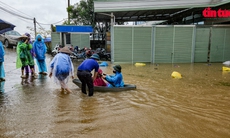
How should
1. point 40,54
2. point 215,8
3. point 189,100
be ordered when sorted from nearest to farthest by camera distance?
1. point 189,100
2. point 40,54
3. point 215,8

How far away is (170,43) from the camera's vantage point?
1305 centimetres

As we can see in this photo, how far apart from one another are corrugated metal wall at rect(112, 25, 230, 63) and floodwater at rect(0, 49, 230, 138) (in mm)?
6617

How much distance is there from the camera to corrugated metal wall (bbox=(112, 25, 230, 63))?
1284cm

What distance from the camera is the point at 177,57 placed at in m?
13.2

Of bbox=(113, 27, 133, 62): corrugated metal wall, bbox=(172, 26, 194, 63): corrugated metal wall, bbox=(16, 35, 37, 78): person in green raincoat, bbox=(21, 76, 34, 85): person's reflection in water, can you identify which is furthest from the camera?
bbox=(172, 26, 194, 63): corrugated metal wall

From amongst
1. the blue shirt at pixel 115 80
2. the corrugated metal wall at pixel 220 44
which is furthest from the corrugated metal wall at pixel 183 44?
the blue shirt at pixel 115 80

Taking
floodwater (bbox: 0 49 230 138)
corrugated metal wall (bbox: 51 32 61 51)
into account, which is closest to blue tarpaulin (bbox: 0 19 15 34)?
floodwater (bbox: 0 49 230 138)

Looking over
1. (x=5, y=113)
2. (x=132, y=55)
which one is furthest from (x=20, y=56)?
(x=132, y=55)

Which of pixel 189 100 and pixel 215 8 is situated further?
pixel 215 8

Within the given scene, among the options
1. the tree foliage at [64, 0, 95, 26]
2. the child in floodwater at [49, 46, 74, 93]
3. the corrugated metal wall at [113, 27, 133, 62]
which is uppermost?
the tree foliage at [64, 0, 95, 26]

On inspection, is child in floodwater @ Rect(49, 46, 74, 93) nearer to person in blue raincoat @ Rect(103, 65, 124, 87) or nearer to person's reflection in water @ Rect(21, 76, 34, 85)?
person in blue raincoat @ Rect(103, 65, 124, 87)

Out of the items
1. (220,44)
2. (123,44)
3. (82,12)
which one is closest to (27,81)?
(123,44)

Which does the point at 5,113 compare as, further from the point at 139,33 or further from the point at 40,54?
the point at 139,33

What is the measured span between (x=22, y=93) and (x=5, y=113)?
1.59m
